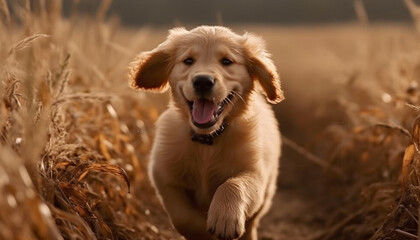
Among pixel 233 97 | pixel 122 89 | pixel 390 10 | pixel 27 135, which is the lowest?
pixel 390 10

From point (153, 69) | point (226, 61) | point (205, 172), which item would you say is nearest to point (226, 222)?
point (205, 172)

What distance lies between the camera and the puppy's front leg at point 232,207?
123 inches

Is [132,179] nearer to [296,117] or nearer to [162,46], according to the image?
[162,46]

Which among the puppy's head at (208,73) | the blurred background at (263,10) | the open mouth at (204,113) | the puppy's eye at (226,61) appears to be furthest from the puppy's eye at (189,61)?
the blurred background at (263,10)

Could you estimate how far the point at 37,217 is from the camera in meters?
2.14

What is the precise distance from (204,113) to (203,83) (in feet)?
0.63

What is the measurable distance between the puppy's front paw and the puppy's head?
479mm

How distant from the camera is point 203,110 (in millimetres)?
3510

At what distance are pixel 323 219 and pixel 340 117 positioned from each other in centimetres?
200

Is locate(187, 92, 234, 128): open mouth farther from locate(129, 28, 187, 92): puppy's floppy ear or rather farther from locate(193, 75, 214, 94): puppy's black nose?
locate(129, 28, 187, 92): puppy's floppy ear

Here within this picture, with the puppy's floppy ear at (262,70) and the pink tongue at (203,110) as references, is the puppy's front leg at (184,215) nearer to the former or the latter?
the pink tongue at (203,110)

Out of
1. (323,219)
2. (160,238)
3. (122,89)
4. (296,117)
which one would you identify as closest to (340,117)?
(296,117)

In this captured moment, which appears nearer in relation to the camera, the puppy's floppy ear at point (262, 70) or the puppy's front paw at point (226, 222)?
the puppy's front paw at point (226, 222)

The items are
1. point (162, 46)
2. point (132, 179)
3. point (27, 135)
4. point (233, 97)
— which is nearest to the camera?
point (27, 135)
